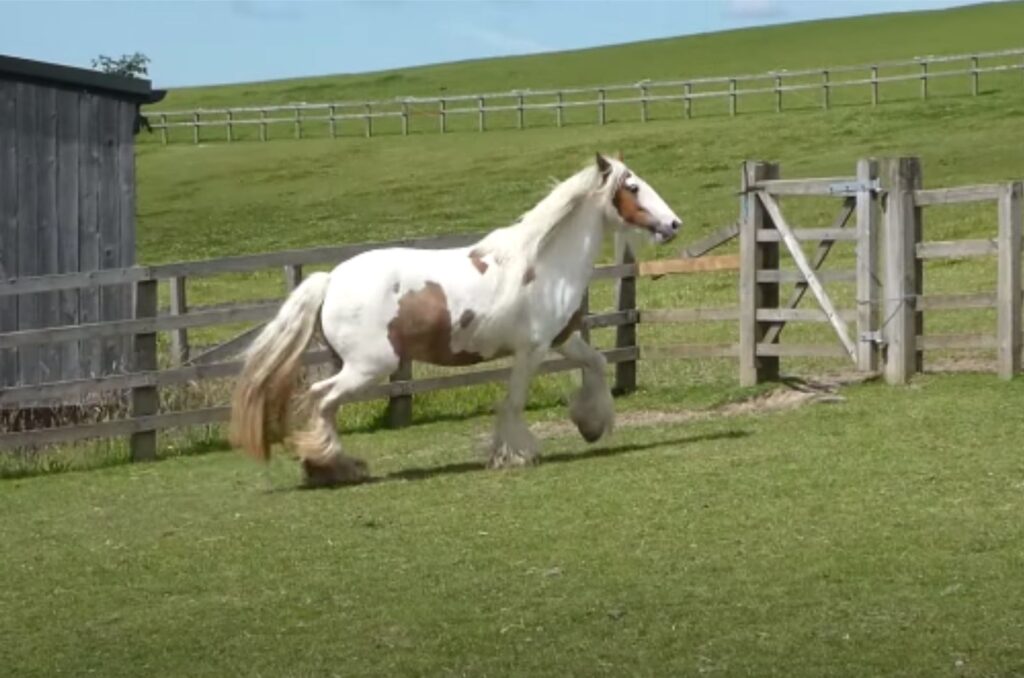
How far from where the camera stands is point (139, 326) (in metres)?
Result: 14.2

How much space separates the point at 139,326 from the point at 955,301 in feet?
18.9

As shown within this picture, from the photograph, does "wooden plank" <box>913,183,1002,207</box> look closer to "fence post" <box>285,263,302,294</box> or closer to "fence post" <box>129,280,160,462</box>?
"fence post" <box>285,263,302,294</box>

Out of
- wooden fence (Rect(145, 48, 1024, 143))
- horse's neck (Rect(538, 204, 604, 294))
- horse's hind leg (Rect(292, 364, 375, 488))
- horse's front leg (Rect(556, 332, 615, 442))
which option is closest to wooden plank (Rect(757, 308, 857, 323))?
horse's neck (Rect(538, 204, 604, 294))

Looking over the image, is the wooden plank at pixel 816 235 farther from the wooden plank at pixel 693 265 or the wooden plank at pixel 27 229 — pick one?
the wooden plank at pixel 27 229

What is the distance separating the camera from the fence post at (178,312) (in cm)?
1566

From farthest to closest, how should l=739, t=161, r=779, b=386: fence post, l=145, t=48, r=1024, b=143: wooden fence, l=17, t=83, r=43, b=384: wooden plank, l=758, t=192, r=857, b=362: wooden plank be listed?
l=145, t=48, r=1024, b=143: wooden fence, l=17, t=83, r=43, b=384: wooden plank, l=739, t=161, r=779, b=386: fence post, l=758, t=192, r=857, b=362: wooden plank

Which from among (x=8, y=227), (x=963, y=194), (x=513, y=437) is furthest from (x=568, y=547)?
(x=8, y=227)

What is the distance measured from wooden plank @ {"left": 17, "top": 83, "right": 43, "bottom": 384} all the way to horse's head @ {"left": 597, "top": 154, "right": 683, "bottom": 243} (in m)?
5.86

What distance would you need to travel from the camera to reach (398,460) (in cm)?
1335

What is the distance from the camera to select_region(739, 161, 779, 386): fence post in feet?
51.1

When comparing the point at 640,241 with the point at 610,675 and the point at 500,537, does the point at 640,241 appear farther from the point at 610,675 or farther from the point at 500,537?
the point at 610,675

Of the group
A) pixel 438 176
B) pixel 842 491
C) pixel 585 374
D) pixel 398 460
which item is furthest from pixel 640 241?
pixel 438 176

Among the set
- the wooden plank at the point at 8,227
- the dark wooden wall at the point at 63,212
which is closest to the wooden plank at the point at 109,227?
the dark wooden wall at the point at 63,212

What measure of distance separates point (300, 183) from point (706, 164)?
36.7ft
